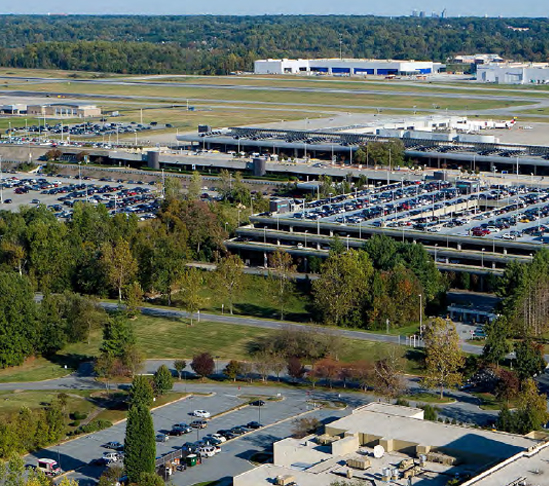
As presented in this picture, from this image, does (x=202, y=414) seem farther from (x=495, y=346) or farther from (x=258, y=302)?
(x=258, y=302)

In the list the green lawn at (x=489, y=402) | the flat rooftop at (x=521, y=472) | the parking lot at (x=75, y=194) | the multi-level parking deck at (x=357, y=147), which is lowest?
the green lawn at (x=489, y=402)

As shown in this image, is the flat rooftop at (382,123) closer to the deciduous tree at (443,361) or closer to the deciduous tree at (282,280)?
the deciduous tree at (282,280)

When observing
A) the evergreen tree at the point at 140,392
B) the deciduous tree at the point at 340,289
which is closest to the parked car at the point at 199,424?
the evergreen tree at the point at 140,392

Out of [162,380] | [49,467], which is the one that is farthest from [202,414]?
[49,467]

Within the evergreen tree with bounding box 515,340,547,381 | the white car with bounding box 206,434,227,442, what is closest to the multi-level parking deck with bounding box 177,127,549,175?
the evergreen tree with bounding box 515,340,547,381

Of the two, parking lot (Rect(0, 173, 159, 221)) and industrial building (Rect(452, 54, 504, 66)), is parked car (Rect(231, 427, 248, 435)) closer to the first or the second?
Answer: parking lot (Rect(0, 173, 159, 221))
